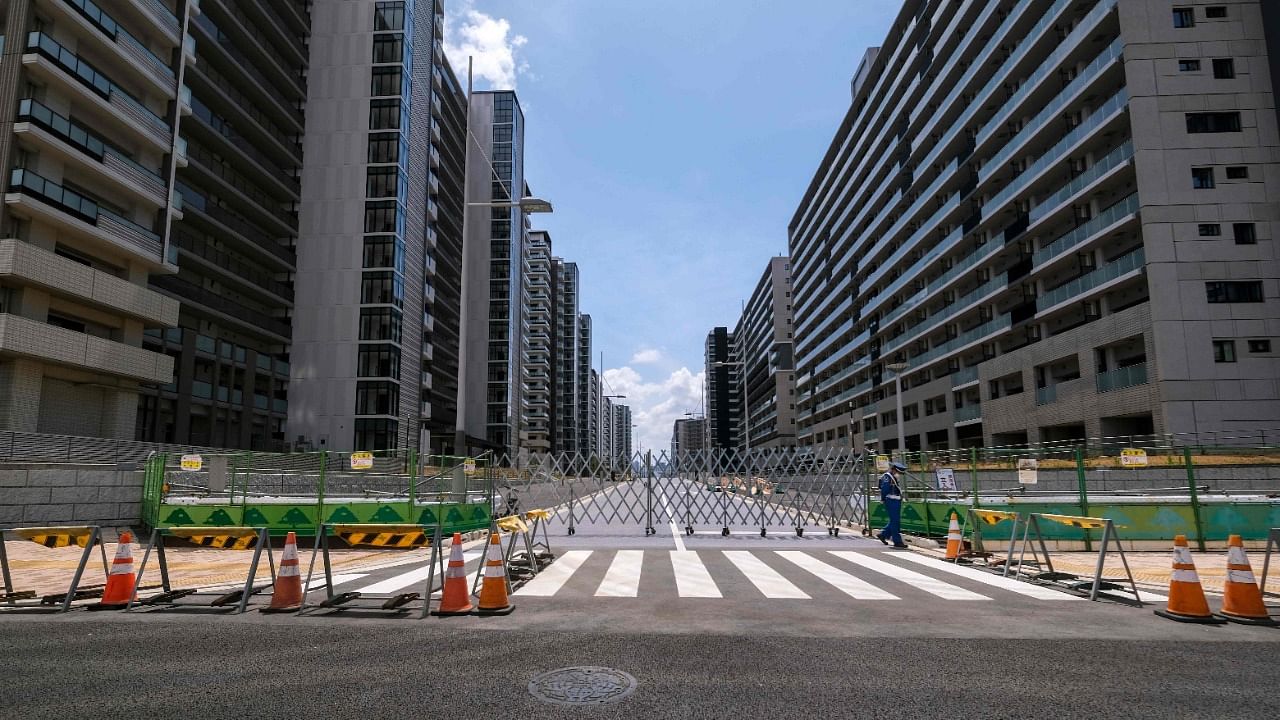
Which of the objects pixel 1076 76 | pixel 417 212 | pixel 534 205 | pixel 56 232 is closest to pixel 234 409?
pixel 56 232

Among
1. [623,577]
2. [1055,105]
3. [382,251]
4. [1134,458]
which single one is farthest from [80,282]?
[1055,105]

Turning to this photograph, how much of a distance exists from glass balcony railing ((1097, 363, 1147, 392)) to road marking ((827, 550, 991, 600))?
2777cm

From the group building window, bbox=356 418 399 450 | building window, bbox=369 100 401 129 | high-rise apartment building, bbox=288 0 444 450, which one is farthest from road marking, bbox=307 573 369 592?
building window, bbox=369 100 401 129

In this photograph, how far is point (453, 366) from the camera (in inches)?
3147

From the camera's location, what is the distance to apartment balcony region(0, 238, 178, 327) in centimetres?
2700

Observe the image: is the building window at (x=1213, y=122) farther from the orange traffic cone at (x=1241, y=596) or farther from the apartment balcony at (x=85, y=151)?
the apartment balcony at (x=85, y=151)

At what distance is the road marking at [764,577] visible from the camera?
29.2ft

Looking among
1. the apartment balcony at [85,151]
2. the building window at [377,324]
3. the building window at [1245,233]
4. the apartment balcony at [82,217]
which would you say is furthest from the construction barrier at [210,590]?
the building window at [377,324]

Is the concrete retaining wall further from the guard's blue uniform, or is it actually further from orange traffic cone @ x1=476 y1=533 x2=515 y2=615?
the guard's blue uniform

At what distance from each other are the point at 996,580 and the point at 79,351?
3474cm

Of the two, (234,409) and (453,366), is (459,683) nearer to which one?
(234,409)

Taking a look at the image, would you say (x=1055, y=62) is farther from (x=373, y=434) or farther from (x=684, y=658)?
(x=373, y=434)

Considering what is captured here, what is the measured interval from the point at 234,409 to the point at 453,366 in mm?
35792

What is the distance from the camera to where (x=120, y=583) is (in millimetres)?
8062
